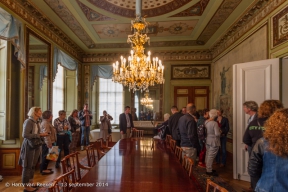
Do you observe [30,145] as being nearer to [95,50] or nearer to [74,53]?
[74,53]

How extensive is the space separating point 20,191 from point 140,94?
5611 mm

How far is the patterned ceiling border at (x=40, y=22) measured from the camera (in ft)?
13.4

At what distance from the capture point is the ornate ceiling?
455cm

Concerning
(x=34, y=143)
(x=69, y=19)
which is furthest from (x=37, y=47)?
(x=34, y=143)

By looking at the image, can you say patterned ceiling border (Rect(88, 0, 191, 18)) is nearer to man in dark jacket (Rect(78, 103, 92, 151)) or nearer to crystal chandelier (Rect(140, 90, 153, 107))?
man in dark jacket (Rect(78, 103, 92, 151))

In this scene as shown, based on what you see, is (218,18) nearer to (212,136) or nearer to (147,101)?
(212,136)

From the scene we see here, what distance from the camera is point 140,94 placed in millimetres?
8344

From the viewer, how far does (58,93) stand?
7.47 meters

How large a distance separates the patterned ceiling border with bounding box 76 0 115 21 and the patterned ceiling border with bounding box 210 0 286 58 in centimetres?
356

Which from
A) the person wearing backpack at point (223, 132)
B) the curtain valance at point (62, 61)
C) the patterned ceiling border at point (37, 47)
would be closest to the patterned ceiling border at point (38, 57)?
the patterned ceiling border at point (37, 47)

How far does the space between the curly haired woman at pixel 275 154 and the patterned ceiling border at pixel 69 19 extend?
4.68 meters

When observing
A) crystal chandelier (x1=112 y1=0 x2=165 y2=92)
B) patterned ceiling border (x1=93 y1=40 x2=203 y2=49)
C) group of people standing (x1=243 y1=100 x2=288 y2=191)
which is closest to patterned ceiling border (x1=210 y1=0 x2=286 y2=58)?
patterned ceiling border (x1=93 y1=40 x2=203 y2=49)

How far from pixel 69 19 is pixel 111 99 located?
461 centimetres

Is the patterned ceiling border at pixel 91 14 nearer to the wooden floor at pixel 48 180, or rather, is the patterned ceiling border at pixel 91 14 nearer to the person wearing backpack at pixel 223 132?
the wooden floor at pixel 48 180
